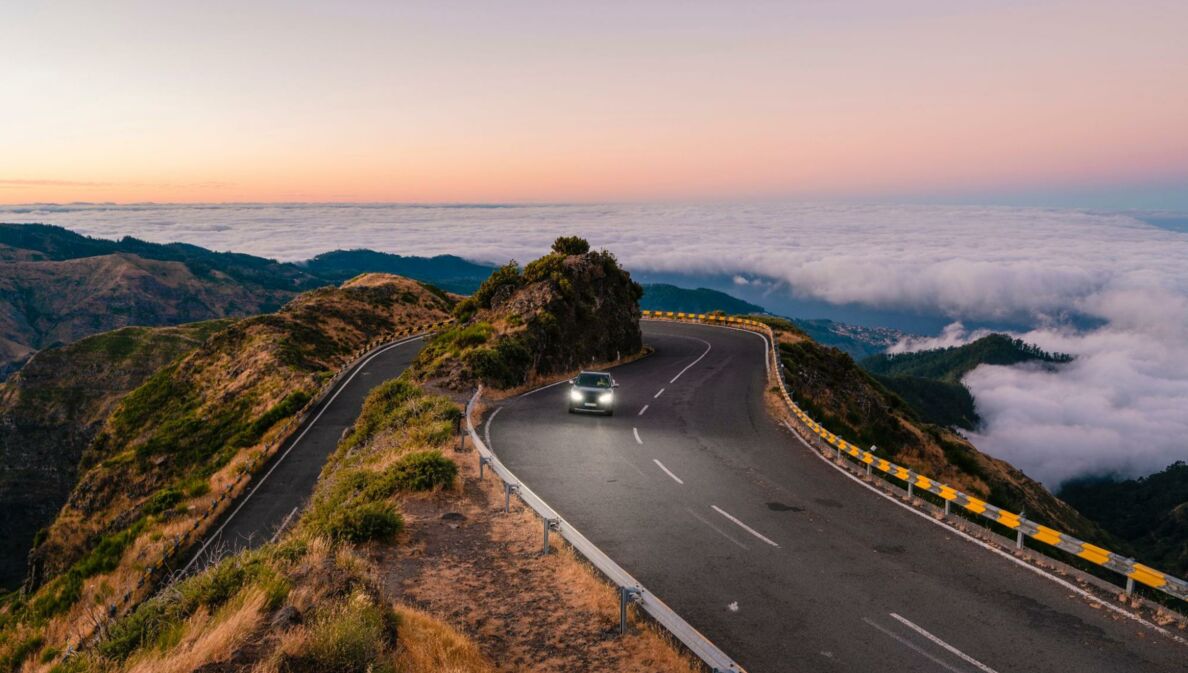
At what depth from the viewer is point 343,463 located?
21.2 meters

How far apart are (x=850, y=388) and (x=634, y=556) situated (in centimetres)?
3943

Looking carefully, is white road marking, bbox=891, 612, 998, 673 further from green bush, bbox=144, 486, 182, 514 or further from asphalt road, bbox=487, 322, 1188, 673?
green bush, bbox=144, 486, 182, 514

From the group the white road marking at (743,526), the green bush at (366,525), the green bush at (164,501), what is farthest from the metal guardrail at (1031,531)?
the green bush at (164,501)

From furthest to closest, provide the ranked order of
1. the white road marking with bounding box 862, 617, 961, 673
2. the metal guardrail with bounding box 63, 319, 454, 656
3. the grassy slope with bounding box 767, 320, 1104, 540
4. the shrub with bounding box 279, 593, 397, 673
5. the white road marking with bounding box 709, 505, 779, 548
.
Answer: the grassy slope with bounding box 767, 320, 1104, 540 → the metal guardrail with bounding box 63, 319, 454, 656 → the white road marking with bounding box 709, 505, 779, 548 → the white road marking with bounding box 862, 617, 961, 673 → the shrub with bounding box 279, 593, 397, 673

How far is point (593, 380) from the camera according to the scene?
2423cm

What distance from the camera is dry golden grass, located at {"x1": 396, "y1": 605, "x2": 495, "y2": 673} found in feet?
20.8

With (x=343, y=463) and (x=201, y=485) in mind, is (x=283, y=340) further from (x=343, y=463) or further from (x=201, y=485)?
(x=343, y=463)

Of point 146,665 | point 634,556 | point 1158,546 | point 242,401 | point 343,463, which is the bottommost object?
point 1158,546

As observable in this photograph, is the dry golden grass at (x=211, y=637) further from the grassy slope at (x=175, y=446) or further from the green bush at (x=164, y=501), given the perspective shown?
the green bush at (x=164, y=501)

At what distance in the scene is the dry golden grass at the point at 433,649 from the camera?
6.33 m

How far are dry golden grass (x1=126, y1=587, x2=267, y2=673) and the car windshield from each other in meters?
17.6

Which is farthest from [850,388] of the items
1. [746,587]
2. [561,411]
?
[746,587]

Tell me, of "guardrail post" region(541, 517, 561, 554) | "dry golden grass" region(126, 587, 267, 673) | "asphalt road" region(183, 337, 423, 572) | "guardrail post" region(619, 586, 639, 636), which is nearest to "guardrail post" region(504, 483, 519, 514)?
"guardrail post" region(541, 517, 561, 554)

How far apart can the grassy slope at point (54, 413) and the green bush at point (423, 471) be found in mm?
95751
